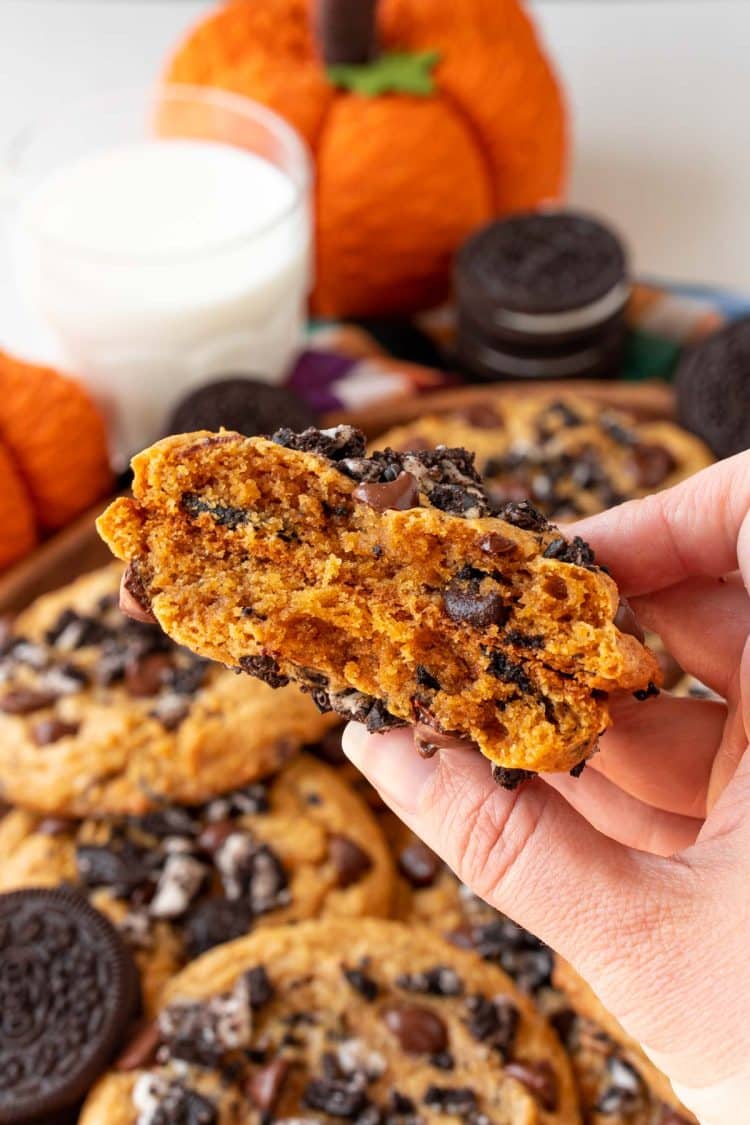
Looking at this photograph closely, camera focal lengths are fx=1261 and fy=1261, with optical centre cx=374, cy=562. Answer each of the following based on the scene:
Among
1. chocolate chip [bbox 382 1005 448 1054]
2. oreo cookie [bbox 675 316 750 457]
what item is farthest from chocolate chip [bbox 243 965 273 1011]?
oreo cookie [bbox 675 316 750 457]

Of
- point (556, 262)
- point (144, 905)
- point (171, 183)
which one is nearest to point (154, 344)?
point (171, 183)

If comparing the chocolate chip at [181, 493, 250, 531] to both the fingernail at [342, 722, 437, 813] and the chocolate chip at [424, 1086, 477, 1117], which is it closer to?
the fingernail at [342, 722, 437, 813]

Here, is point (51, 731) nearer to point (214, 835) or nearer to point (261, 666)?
point (214, 835)

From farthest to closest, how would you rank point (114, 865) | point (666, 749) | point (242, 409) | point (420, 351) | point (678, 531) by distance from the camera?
1. point (420, 351)
2. point (242, 409)
3. point (114, 865)
4. point (666, 749)
5. point (678, 531)

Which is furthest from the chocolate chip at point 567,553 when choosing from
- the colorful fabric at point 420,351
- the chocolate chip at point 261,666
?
the colorful fabric at point 420,351

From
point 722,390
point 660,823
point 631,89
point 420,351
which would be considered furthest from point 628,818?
point 631,89
